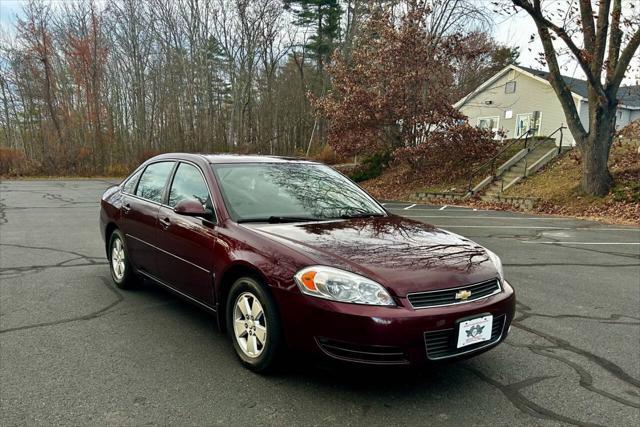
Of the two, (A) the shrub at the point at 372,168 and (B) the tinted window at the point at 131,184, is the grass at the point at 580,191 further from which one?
(B) the tinted window at the point at 131,184

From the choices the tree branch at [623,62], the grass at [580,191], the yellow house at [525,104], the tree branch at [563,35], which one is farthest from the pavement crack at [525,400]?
the yellow house at [525,104]

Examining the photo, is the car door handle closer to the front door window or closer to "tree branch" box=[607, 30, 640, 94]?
"tree branch" box=[607, 30, 640, 94]

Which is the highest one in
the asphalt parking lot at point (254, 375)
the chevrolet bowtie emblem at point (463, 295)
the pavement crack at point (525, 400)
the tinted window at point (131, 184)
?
the tinted window at point (131, 184)

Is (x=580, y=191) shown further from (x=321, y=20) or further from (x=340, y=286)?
(x=321, y=20)

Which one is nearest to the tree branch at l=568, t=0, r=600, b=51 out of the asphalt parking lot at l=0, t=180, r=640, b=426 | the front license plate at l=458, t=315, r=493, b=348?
the asphalt parking lot at l=0, t=180, r=640, b=426

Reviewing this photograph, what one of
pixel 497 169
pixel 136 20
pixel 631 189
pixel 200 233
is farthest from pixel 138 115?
pixel 200 233

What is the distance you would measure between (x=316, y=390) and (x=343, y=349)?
460mm

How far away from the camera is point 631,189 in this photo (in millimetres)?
14531

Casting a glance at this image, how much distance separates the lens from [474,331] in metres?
2.96

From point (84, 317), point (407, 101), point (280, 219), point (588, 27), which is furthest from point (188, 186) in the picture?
point (407, 101)

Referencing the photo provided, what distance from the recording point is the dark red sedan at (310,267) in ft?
9.14

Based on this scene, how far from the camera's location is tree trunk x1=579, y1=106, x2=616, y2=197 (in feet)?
47.5

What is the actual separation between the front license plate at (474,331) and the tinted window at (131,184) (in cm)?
388

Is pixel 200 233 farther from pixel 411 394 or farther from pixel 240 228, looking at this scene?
pixel 411 394
